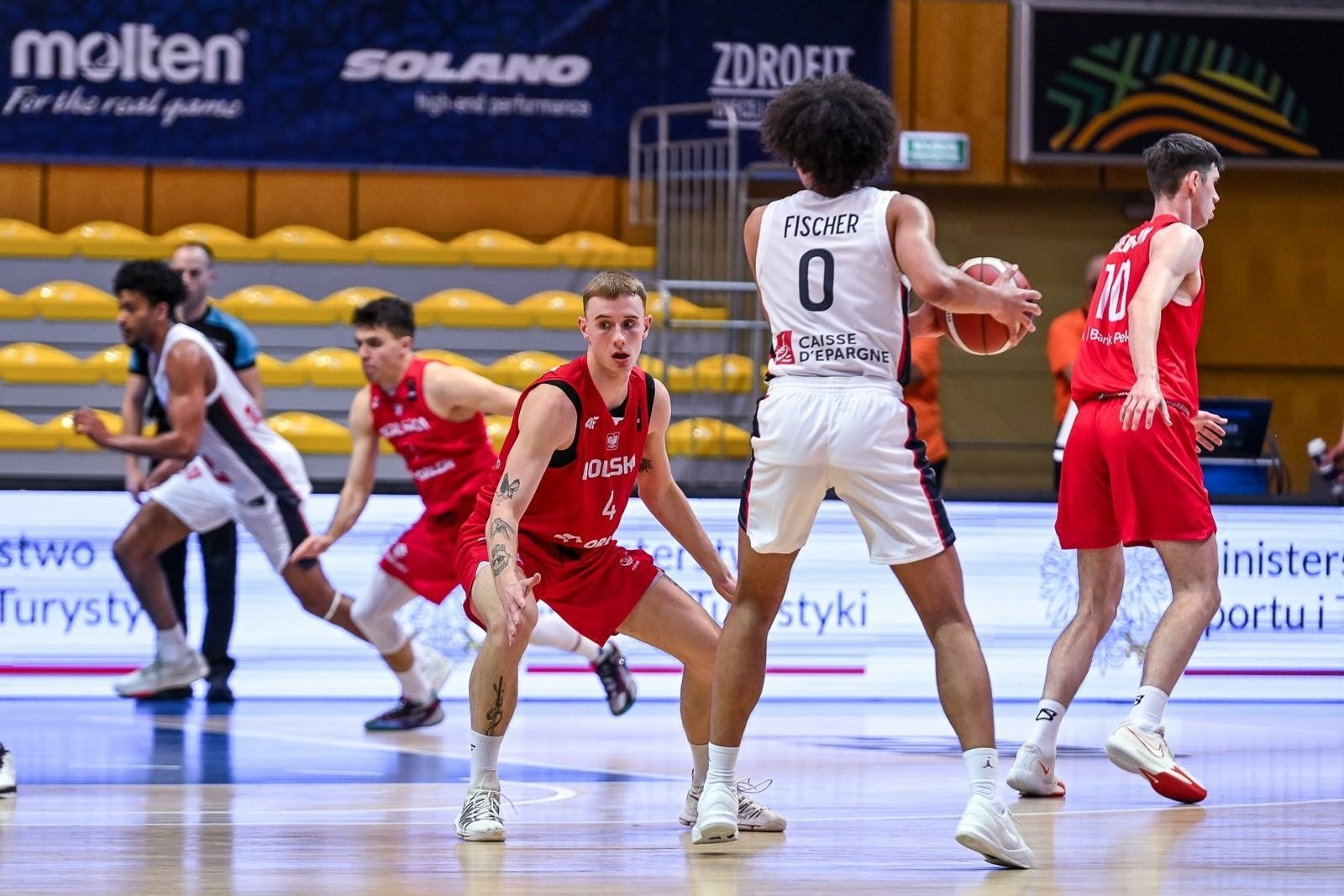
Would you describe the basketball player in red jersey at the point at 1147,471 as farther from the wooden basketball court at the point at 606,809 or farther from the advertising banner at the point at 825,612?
the advertising banner at the point at 825,612

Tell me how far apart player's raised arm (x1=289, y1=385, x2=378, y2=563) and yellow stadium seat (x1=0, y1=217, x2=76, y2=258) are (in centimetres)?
543

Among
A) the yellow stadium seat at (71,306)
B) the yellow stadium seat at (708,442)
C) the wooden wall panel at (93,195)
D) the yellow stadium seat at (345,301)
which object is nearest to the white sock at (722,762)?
the yellow stadium seat at (708,442)

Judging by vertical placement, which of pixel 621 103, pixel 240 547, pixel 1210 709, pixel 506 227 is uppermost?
pixel 621 103

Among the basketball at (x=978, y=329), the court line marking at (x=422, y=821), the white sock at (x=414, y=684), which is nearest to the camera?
the basketball at (x=978, y=329)

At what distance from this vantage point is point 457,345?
37.9 ft

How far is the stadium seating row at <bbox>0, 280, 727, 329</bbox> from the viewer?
37.1ft

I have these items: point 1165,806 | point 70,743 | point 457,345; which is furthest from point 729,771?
point 457,345

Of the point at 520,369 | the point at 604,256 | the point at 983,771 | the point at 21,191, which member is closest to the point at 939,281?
the point at 983,771

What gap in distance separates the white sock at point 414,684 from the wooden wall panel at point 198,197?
614cm

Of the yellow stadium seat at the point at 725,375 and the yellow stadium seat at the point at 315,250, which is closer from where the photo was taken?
the yellow stadium seat at the point at 725,375

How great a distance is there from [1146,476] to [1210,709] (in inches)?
134

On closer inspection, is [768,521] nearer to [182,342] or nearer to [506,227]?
[182,342]

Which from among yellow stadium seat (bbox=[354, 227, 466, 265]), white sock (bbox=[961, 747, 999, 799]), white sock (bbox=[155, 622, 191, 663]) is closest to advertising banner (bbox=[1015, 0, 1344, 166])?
yellow stadium seat (bbox=[354, 227, 466, 265])

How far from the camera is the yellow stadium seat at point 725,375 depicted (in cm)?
1116
